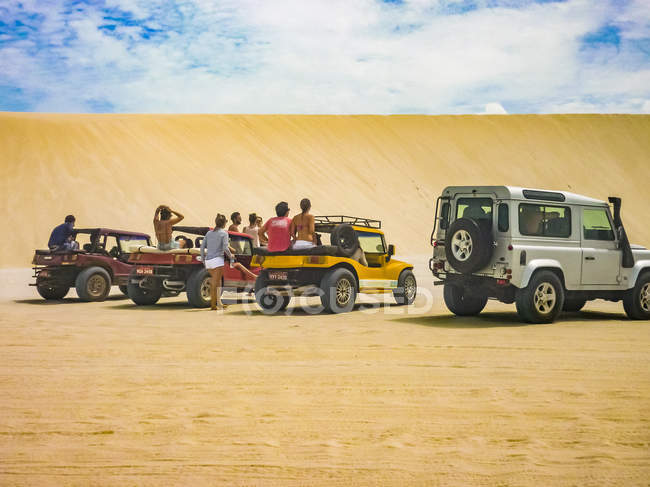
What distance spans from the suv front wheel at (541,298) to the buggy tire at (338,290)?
299cm

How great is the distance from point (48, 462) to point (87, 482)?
0.44 m

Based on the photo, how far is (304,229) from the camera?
11.7 metres

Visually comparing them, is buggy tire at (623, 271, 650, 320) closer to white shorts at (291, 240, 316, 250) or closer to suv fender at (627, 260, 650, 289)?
suv fender at (627, 260, 650, 289)

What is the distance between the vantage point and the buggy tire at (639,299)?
10945 mm

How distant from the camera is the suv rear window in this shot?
1030 cm

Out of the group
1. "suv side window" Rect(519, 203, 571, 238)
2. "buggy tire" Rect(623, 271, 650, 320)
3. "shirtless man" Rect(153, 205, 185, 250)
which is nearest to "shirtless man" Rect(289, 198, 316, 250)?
"shirtless man" Rect(153, 205, 185, 250)

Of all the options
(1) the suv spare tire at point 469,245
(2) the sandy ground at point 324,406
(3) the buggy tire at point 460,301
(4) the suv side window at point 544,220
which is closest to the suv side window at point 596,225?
(4) the suv side window at point 544,220

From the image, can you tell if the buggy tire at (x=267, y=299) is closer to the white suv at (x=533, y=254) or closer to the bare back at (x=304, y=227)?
the bare back at (x=304, y=227)

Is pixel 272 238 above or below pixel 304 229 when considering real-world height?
below

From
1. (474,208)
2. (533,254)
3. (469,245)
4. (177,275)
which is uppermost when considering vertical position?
→ (474,208)

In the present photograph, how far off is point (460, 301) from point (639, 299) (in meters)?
2.91

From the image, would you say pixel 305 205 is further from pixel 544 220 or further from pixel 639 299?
pixel 639 299

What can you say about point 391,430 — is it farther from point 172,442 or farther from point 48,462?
point 48,462

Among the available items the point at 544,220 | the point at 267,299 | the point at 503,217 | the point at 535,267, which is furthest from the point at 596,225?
the point at 267,299
